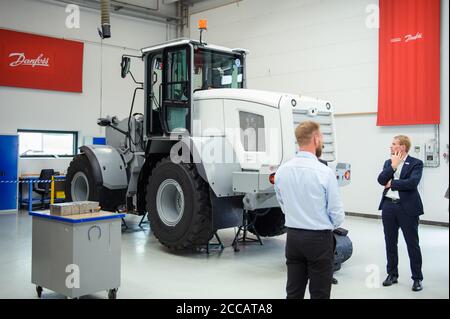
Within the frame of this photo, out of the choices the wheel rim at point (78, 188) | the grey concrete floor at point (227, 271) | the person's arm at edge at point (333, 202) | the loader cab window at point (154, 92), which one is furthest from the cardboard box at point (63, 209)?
A: the wheel rim at point (78, 188)

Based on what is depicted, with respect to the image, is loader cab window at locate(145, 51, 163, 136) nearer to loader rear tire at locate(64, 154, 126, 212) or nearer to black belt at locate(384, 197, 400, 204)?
loader rear tire at locate(64, 154, 126, 212)

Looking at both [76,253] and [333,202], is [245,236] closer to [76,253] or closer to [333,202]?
[76,253]

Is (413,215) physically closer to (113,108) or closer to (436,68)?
(436,68)

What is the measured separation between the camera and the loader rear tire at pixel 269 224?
7.54 meters

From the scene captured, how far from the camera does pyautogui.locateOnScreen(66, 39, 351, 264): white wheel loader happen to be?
6.23 meters

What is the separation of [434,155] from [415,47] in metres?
2.18

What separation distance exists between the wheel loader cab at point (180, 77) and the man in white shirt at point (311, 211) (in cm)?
368

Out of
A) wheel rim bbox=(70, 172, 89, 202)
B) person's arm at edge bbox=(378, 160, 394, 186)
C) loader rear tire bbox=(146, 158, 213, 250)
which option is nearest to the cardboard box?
loader rear tire bbox=(146, 158, 213, 250)

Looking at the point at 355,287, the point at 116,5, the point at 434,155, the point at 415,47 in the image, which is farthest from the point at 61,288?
the point at 116,5

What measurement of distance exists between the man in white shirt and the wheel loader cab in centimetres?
368

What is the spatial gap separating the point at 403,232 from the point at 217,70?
380 cm

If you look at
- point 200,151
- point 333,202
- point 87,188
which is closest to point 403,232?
point 333,202

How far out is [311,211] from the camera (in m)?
3.30

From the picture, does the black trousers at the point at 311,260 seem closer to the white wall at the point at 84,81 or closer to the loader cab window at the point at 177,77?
the loader cab window at the point at 177,77
